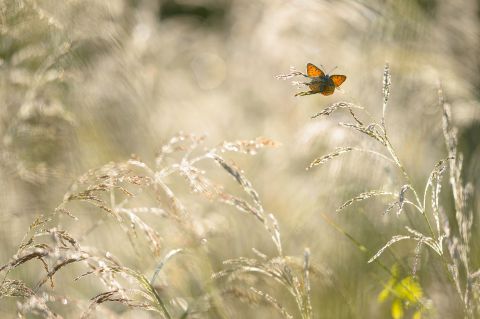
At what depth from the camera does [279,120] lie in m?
2.97

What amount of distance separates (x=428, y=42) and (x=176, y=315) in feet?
4.50

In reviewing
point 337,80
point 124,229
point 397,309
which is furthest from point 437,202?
point 124,229

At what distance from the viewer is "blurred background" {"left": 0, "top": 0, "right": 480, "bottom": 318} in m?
1.71

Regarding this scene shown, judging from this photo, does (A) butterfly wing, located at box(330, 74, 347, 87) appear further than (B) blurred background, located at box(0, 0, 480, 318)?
No

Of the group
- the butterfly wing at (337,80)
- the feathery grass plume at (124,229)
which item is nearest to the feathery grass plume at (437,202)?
the butterfly wing at (337,80)

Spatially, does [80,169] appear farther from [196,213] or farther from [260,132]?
[260,132]

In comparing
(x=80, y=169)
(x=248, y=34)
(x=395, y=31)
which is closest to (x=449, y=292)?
(x=395, y=31)

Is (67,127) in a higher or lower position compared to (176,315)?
higher

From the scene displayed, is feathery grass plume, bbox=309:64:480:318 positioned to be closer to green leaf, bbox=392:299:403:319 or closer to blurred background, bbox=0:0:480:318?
green leaf, bbox=392:299:403:319

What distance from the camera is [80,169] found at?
2258 millimetres

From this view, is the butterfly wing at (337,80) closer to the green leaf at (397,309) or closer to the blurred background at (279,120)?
the blurred background at (279,120)

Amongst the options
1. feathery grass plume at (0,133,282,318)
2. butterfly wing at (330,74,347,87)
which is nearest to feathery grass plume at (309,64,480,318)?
butterfly wing at (330,74,347,87)

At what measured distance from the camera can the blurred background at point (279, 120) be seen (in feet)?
5.61

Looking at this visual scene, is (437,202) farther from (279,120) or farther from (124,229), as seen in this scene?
(279,120)
